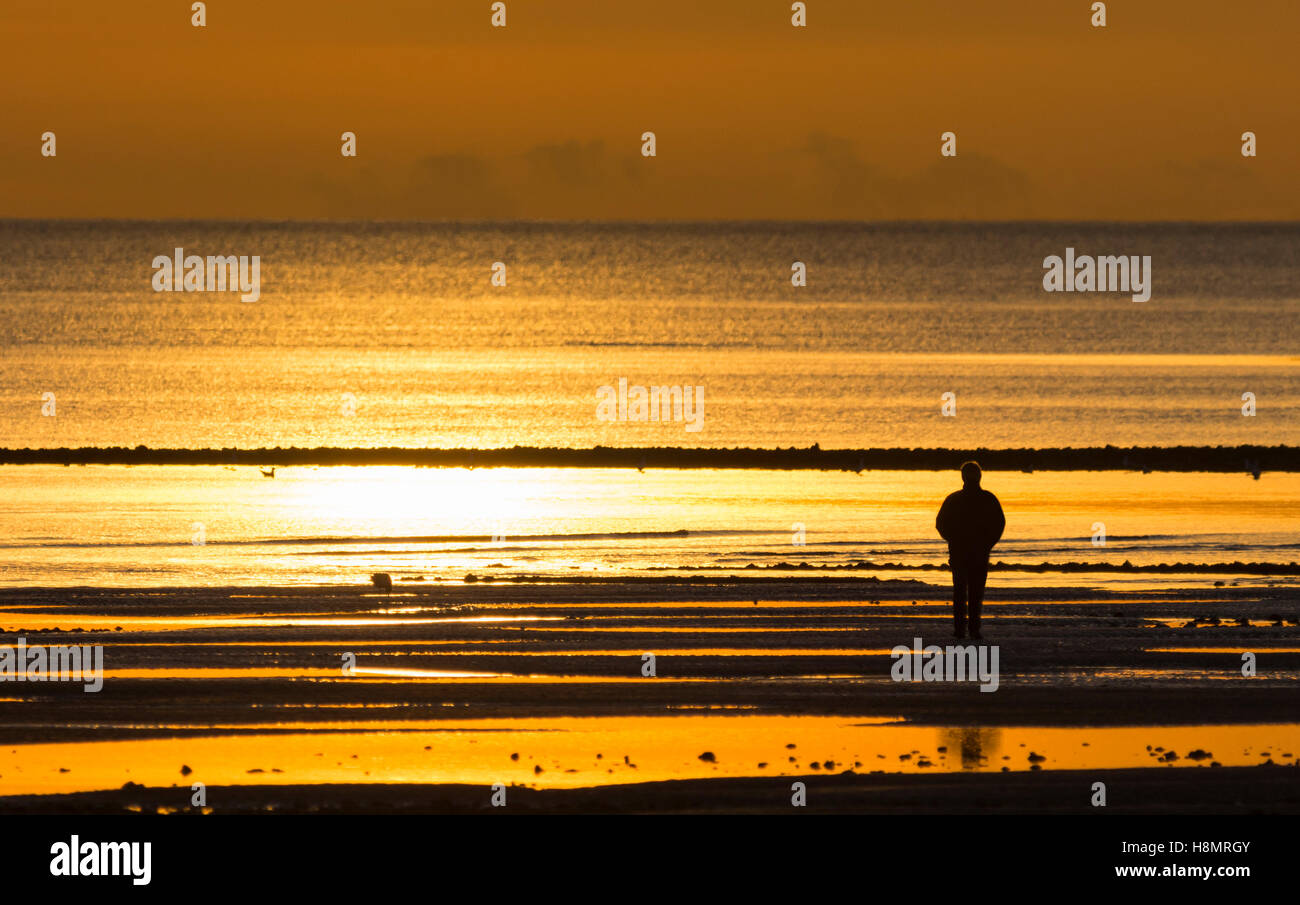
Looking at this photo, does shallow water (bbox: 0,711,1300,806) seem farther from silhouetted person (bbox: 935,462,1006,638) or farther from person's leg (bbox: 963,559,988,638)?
person's leg (bbox: 963,559,988,638)

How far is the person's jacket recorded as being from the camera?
64.1ft

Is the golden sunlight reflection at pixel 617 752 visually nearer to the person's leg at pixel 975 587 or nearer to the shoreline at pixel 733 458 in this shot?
the person's leg at pixel 975 587

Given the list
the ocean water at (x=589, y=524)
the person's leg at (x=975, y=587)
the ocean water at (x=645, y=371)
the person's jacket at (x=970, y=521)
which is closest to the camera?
the person's jacket at (x=970, y=521)

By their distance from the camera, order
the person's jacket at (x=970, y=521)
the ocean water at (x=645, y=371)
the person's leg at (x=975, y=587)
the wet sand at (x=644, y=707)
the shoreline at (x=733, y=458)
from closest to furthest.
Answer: the wet sand at (x=644, y=707)
the person's jacket at (x=970, y=521)
the person's leg at (x=975, y=587)
the shoreline at (x=733, y=458)
the ocean water at (x=645, y=371)

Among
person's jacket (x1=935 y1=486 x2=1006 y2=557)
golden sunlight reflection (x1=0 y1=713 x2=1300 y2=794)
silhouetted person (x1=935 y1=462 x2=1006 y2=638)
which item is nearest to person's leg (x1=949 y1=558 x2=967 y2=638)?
silhouetted person (x1=935 y1=462 x2=1006 y2=638)

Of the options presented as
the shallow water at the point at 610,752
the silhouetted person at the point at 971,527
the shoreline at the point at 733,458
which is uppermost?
the shoreline at the point at 733,458

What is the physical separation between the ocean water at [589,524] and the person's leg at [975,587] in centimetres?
709

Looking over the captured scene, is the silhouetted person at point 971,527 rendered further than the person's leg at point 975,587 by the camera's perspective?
No

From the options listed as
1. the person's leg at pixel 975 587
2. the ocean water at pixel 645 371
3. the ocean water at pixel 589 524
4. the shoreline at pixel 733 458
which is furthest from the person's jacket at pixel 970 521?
Result: the ocean water at pixel 645 371

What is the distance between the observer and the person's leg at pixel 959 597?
65.3 ft

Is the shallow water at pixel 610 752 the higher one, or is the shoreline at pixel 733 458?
the shoreline at pixel 733 458

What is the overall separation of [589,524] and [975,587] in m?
18.5

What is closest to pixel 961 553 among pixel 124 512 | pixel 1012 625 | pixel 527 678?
pixel 1012 625

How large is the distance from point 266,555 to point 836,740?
17.9 m
